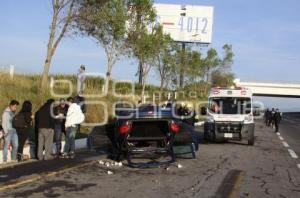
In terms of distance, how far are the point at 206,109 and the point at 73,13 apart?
8.01m

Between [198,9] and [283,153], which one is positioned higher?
[198,9]

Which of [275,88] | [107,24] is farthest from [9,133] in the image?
[275,88]

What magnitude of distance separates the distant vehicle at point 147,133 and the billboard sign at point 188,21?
53.7 m

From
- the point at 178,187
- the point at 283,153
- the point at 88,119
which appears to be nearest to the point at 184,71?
the point at 88,119

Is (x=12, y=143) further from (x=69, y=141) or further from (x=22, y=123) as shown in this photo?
(x=69, y=141)

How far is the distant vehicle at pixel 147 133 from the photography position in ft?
44.8

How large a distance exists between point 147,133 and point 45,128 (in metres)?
3.02

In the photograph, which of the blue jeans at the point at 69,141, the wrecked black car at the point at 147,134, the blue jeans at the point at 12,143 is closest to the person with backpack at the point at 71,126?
the blue jeans at the point at 69,141

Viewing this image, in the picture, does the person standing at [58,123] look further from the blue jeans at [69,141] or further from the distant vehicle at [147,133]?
the distant vehicle at [147,133]

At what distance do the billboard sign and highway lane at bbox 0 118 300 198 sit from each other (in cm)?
5311

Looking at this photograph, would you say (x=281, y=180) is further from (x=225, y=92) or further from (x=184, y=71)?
(x=184, y=71)

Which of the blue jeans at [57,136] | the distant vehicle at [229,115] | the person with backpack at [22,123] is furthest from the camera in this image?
the distant vehicle at [229,115]

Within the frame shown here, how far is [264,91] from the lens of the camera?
103312 mm

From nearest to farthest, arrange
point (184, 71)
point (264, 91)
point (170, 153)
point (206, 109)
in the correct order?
1. point (170, 153)
2. point (206, 109)
3. point (184, 71)
4. point (264, 91)
